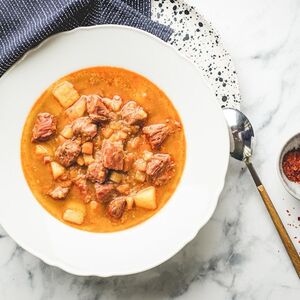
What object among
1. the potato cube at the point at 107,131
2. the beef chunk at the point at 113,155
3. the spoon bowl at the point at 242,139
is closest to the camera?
the beef chunk at the point at 113,155

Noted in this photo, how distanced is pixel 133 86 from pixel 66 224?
0.94 meters

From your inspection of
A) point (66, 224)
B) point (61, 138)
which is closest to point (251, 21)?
point (61, 138)

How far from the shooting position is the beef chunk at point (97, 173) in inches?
133

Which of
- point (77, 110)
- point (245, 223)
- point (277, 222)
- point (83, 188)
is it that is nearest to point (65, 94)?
point (77, 110)

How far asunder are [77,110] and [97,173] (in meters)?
0.40

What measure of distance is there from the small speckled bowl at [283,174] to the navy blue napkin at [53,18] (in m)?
1.02

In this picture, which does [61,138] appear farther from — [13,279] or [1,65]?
[13,279]

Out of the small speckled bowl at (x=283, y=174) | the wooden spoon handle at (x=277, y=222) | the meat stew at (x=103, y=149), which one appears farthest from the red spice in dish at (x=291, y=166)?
the meat stew at (x=103, y=149)

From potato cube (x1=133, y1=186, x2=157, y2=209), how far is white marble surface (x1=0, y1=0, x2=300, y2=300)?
1.48 feet

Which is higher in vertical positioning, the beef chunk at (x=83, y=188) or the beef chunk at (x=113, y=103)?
the beef chunk at (x=113, y=103)

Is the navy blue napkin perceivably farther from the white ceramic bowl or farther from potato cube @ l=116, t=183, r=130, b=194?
potato cube @ l=116, t=183, r=130, b=194

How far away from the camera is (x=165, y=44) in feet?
10.9

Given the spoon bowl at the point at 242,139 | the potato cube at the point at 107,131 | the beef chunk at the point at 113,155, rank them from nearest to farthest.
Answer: the beef chunk at the point at 113,155
the potato cube at the point at 107,131
the spoon bowl at the point at 242,139

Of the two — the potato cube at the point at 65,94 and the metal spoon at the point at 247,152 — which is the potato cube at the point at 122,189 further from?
the metal spoon at the point at 247,152
